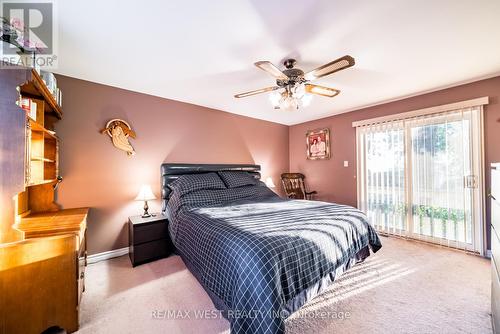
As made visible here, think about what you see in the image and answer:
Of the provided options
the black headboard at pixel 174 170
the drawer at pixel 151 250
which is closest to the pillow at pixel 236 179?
the black headboard at pixel 174 170

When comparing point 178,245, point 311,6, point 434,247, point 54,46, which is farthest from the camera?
point 434,247

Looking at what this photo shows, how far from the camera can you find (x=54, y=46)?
6.06 ft

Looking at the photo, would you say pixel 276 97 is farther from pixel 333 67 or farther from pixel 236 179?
pixel 236 179

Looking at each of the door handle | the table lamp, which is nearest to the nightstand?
the table lamp

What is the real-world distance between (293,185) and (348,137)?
1526 mm

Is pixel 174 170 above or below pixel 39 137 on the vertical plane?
below

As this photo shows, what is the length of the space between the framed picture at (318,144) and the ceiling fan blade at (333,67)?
8.51 ft

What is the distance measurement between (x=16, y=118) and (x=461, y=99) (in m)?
4.74

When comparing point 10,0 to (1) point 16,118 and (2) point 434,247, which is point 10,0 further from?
(2) point 434,247

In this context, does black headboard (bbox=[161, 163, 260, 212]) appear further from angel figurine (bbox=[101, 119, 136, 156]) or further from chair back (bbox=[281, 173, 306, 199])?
chair back (bbox=[281, 173, 306, 199])

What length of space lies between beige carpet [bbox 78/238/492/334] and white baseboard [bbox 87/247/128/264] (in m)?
0.10

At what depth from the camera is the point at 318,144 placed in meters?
4.44

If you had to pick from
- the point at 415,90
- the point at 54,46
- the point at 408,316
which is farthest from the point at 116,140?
the point at 415,90

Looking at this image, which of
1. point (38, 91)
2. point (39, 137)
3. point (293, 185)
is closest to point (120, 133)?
point (39, 137)
